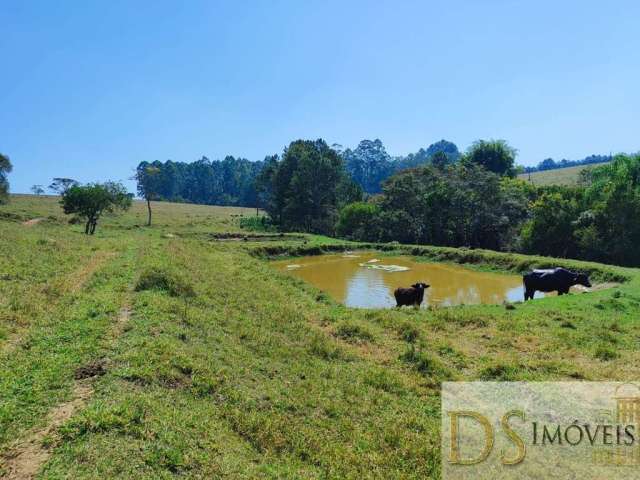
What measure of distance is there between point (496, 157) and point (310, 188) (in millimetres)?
27679

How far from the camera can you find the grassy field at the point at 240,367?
16.5 ft

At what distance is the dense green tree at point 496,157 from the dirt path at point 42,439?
6037cm

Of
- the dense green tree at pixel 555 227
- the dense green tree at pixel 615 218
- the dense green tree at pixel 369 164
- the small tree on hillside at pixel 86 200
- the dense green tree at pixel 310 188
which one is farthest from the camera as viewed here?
the dense green tree at pixel 369 164

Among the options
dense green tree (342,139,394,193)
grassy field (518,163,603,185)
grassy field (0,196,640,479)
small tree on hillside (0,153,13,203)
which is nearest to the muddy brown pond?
grassy field (0,196,640,479)

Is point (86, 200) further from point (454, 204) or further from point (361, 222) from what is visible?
point (454, 204)

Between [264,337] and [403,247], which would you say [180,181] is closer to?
[403,247]

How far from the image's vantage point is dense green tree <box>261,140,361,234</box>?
2259 inches

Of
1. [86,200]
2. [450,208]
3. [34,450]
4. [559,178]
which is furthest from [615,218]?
[559,178]

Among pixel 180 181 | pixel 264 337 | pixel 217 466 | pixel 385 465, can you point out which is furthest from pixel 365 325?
pixel 180 181

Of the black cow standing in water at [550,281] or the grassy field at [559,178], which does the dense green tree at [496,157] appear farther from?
the black cow standing in water at [550,281]

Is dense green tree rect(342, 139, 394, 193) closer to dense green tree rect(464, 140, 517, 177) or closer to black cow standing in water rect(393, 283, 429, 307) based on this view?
dense green tree rect(464, 140, 517, 177)

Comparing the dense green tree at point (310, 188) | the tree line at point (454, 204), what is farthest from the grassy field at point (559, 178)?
the dense green tree at point (310, 188)

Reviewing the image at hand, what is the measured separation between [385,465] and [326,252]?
32640mm

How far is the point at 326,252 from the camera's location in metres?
38.1
